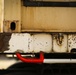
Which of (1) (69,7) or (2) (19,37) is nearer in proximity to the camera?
(2) (19,37)

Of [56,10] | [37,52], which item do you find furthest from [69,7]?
[37,52]

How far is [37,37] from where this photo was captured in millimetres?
2232

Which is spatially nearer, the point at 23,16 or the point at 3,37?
the point at 3,37

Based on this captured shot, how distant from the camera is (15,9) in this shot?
2432 millimetres

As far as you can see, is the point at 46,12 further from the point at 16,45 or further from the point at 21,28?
the point at 16,45

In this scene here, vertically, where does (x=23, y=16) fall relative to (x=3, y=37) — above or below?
above

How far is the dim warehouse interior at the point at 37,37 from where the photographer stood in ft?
7.29

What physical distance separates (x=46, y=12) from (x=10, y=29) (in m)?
0.39

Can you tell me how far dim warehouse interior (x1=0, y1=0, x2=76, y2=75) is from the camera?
2.22 metres

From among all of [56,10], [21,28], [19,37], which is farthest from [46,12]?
[19,37]

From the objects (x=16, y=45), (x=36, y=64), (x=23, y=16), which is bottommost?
(x=36, y=64)

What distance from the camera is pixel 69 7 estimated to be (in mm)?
2529

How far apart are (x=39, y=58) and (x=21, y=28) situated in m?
0.36

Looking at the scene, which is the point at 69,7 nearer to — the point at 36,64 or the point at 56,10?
the point at 56,10
